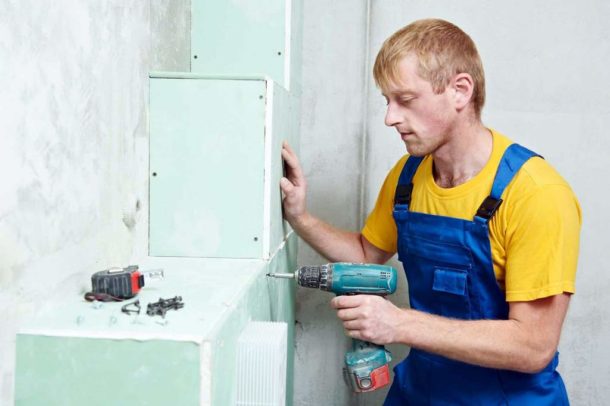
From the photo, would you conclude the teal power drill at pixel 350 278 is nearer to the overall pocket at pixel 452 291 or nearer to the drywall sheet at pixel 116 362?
the overall pocket at pixel 452 291

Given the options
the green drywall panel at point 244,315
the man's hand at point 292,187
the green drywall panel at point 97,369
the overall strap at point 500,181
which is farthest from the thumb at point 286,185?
the green drywall panel at point 97,369

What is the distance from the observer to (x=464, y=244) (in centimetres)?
144

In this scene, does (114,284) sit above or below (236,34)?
below

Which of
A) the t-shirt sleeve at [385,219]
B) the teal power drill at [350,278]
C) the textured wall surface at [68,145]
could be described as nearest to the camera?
the textured wall surface at [68,145]

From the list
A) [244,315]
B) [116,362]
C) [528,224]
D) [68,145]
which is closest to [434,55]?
[528,224]

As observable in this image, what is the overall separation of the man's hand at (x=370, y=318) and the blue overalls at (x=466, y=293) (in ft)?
0.73

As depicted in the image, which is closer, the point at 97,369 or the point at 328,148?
the point at 97,369

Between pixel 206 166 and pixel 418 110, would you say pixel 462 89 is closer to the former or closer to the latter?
pixel 418 110

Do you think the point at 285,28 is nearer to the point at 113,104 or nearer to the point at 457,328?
the point at 113,104

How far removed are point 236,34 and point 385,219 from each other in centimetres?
69

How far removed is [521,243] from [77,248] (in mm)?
923

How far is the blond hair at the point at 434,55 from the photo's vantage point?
1.44 metres

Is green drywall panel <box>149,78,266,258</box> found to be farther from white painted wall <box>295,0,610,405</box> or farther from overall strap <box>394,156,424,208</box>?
white painted wall <box>295,0,610,405</box>

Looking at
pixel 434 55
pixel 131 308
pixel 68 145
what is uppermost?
pixel 434 55
